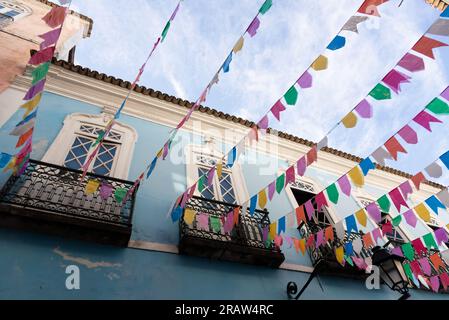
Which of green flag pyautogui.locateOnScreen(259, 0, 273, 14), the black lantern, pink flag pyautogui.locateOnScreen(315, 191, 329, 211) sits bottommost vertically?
the black lantern

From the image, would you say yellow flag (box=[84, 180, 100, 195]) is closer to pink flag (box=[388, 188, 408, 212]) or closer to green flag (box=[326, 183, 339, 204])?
green flag (box=[326, 183, 339, 204])

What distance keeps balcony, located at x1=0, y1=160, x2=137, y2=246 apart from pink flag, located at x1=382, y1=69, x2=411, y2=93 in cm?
357

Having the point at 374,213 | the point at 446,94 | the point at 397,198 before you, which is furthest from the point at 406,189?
the point at 446,94

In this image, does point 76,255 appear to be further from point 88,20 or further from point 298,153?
point 88,20

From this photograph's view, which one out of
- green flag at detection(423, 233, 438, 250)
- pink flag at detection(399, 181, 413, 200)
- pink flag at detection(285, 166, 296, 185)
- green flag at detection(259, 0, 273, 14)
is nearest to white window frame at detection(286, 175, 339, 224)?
green flag at detection(423, 233, 438, 250)

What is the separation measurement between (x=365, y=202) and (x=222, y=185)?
13.8 ft

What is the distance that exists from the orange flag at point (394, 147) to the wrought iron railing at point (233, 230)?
2484 mm

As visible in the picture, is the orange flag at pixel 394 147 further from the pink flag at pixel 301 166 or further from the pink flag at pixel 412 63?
the pink flag at pixel 301 166

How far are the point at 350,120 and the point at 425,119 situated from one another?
0.68m

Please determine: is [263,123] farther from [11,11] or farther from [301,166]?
[11,11]

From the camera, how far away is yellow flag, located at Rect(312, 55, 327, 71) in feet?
9.75

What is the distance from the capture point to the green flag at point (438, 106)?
2.77 metres

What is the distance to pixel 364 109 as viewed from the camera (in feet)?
9.86

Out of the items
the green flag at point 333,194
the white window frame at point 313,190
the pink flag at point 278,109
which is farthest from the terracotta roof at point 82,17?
the green flag at point 333,194
